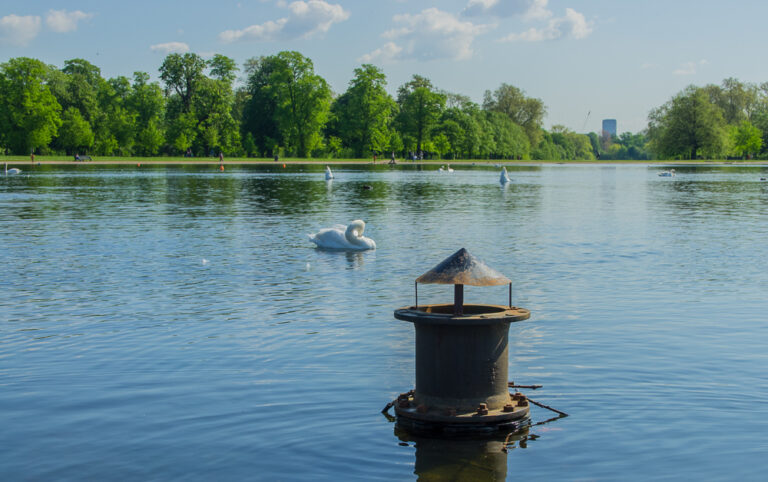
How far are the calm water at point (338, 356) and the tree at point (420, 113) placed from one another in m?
127

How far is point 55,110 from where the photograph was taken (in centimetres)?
12212

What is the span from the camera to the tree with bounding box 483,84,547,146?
192 metres

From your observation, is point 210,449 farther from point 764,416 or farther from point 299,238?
point 299,238

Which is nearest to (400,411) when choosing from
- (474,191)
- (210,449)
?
(210,449)

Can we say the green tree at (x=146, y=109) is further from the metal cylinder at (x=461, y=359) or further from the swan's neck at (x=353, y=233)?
the metal cylinder at (x=461, y=359)

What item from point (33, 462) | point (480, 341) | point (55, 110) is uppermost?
point (55, 110)

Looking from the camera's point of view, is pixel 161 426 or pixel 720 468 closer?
pixel 720 468

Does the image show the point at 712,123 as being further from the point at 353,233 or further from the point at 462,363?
the point at 462,363

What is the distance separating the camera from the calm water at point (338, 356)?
324 inches

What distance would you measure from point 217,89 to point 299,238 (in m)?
109

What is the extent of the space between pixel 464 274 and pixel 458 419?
5.00 feet

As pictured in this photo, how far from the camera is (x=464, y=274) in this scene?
8922 millimetres

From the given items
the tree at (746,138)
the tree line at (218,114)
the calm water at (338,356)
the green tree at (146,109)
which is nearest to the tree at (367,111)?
the tree line at (218,114)

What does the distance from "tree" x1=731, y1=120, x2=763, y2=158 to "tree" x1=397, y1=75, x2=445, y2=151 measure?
55.3 meters
